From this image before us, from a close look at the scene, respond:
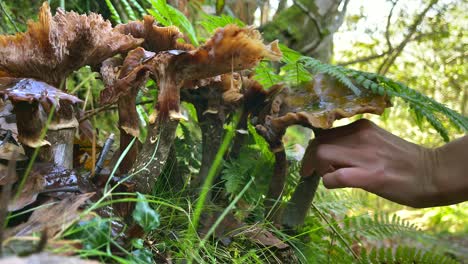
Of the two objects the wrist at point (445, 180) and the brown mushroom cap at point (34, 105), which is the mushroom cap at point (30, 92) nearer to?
the brown mushroom cap at point (34, 105)

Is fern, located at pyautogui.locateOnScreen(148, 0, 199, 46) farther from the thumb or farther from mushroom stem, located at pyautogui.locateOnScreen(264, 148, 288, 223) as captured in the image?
the thumb

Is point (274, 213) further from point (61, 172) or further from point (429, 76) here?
point (429, 76)

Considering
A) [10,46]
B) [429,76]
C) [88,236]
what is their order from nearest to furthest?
[88,236]
[10,46]
[429,76]

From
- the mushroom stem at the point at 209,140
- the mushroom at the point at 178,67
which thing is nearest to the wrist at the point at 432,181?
the mushroom at the point at 178,67

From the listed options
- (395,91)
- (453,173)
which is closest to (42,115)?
(395,91)

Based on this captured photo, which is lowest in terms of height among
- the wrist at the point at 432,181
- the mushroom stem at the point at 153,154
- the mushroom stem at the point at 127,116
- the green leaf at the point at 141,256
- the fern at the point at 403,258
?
the fern at the point at 403,258

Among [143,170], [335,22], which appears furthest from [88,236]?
[335,22]

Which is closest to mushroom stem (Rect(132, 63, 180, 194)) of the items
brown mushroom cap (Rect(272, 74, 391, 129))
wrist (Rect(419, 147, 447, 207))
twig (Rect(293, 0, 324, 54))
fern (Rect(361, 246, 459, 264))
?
brown mushroom cap (Rect(272, 74, 391, 129))
